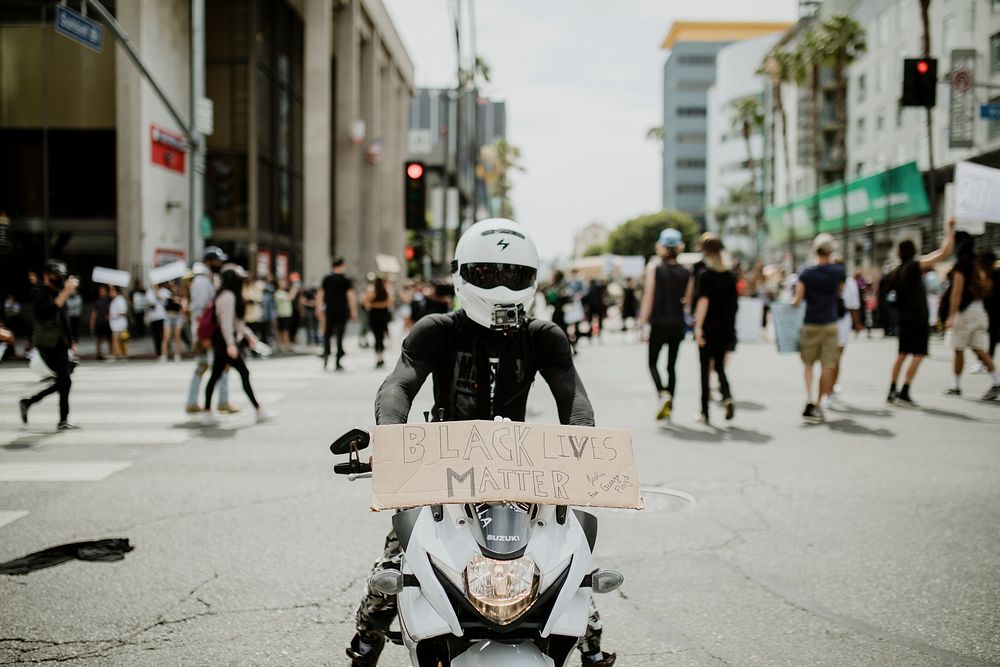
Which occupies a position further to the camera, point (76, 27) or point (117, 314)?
point (117, 314)

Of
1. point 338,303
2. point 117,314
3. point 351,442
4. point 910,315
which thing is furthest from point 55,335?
point 910,315

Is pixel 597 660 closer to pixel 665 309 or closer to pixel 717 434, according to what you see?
pixel 717 434

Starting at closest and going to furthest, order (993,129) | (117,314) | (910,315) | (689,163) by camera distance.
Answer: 1. (910,315)
2. (117,314)
3. (993,129)
4. (689,163)

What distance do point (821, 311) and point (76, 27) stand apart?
13123 millimetres

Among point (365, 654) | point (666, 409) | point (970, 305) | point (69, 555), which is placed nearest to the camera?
point (365, 654)

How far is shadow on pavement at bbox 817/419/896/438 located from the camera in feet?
28.3

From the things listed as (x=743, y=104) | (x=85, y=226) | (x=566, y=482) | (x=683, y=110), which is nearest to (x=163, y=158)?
(x=85, y=226)

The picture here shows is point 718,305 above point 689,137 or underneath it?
underneath

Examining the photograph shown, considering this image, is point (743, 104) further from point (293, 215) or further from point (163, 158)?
point (163, 158)

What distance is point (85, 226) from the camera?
82.2 ft

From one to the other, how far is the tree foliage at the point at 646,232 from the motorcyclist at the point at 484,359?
104902 mm

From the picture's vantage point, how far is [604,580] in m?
2.52

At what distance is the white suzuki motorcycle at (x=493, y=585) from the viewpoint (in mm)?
2266

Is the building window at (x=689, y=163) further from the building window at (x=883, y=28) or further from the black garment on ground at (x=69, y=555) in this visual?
the black garment on ground at (x=69, y=555)
